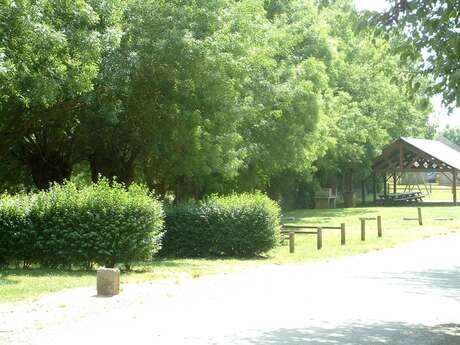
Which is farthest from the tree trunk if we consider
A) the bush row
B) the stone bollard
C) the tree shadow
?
the tree shadow

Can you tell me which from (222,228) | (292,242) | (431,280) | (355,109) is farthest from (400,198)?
(431,280)

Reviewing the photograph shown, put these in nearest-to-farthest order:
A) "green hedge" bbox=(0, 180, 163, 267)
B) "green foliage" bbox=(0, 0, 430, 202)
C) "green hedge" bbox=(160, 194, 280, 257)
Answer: "green foliage" bbox=(0, 0, 430, 202), "green hedge" bbox=(0, 180, 163, 267), "green hedge" bbox=(160, 194, 280, 257)

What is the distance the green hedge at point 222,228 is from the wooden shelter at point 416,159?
32857 millimetres

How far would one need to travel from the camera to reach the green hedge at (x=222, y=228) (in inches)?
806

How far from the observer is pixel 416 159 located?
52.6 m

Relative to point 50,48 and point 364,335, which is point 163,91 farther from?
point 364,335

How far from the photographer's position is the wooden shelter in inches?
2004

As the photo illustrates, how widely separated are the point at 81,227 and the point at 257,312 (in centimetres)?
722

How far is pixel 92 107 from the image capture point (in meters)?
23.5

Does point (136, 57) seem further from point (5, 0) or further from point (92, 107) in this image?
point (5, 0)

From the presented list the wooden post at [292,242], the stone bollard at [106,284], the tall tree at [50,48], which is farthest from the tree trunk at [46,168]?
the stone bollard at [106,284]

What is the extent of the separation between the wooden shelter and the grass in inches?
551

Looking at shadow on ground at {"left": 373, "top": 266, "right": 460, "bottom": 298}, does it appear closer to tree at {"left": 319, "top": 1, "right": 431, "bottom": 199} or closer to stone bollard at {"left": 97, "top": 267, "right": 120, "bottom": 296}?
stone bollard at {"left": 97, "top": 267, "right": 120, "bottom": 296}

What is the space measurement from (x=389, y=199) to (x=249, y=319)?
152 ft
